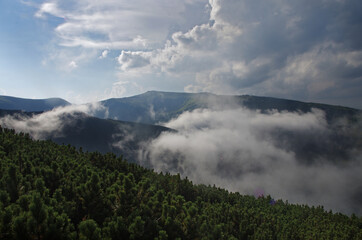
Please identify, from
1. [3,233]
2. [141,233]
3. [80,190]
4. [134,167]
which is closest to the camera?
[3,233]

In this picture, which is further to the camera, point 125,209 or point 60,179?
point 60,179

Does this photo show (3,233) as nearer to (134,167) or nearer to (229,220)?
(229,220)

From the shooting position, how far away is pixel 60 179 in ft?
106

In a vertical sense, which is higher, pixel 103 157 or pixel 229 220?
pixel 103 157

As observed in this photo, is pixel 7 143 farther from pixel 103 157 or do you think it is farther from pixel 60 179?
pixel 60 179

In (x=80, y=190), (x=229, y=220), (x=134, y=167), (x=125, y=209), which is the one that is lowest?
(x=229, y=220)

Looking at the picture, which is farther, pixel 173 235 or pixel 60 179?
pixel 60 179

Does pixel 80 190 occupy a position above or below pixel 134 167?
above

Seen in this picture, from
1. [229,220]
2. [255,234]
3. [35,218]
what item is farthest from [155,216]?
[229,220]

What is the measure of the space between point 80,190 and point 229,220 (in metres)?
38.2

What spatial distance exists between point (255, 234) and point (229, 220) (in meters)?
10.5

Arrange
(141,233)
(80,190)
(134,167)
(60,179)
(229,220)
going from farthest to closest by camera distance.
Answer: (134,167) → (229,220) → (60,179) → (80,190) → (141,233)

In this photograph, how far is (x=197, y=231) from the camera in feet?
85.4

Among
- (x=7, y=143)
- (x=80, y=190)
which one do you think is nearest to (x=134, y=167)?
(x=7, y=143)
